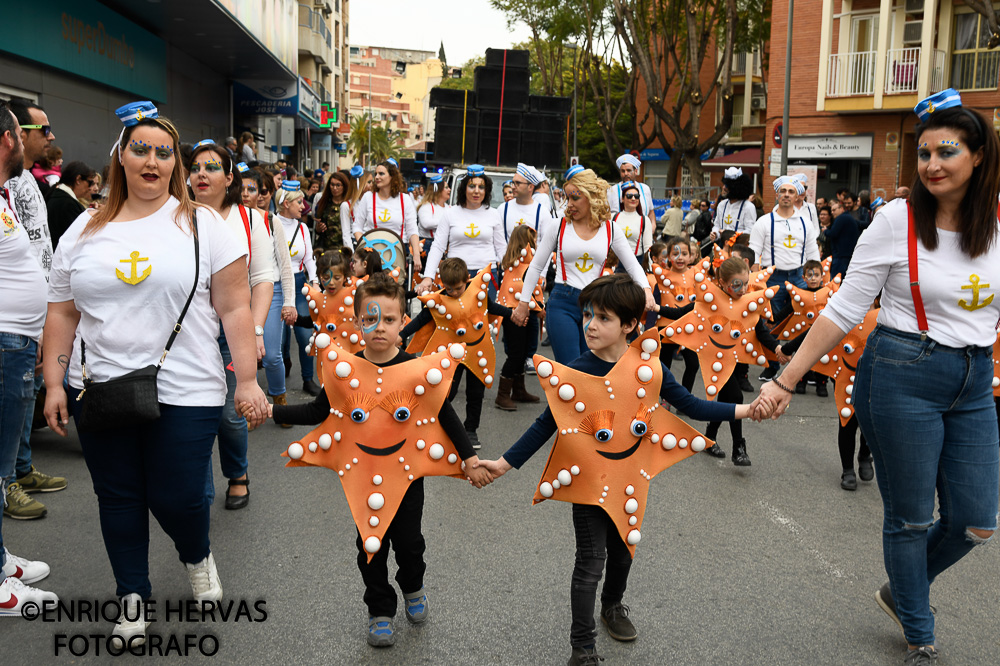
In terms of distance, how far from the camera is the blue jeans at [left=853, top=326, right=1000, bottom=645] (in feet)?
11.2

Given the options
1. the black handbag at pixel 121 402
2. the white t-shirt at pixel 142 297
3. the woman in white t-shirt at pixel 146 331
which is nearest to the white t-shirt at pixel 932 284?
the woman in white t-shirt at pixel 146 331

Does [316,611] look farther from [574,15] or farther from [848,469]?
[574,15]

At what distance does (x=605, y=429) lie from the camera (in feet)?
11.9

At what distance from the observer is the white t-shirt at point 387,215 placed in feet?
32.2

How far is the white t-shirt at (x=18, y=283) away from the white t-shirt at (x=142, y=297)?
1.85 ft

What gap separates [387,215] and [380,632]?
6.63 m

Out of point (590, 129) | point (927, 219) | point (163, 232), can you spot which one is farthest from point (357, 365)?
point (590, 129)

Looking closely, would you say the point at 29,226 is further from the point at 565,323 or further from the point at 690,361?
the point at 690,361

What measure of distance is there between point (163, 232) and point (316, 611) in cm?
180

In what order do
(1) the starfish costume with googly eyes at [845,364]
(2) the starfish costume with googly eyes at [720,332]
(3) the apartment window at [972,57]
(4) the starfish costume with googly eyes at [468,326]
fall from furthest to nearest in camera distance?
(3) the apartment window at [972,57], (4) the starfish costume with googly eyes at [468,326], (2) the starfish costume with googly eyes at [720,332], (1) the starfish costume with googly eyes at [845,364]

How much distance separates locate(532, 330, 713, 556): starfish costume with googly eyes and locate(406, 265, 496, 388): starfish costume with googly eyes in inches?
137

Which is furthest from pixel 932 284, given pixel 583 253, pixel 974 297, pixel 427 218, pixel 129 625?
pixel 427 218

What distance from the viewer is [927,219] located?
343cm

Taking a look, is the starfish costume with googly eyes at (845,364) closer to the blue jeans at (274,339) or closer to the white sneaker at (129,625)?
the blue jeans at (274,339)
